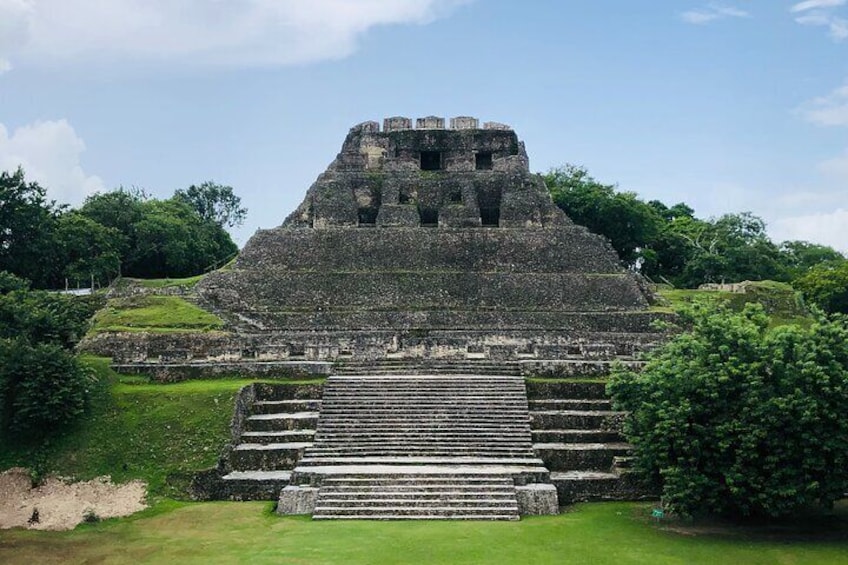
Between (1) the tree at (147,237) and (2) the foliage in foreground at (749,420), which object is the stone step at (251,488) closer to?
(2) the foliage in foreground at (749,420)

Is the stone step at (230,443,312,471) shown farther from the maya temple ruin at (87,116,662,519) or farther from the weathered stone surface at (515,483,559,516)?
the weathered stone surface at (515,483,559,516)

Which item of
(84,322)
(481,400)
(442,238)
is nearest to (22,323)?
(84,322)

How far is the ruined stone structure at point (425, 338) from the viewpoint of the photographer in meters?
15.9

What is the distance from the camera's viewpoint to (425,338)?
22.1m

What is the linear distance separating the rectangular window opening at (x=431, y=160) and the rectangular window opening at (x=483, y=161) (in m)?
1.54

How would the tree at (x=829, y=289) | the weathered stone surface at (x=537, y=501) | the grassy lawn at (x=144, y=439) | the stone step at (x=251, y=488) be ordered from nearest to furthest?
1. the weathered stone surface at (x=537, y=501)
2. the stone step at (x=251, y=488)
3. the grassy lawn at (x=144, y=439)
4. the tree at (x=829, y=289)

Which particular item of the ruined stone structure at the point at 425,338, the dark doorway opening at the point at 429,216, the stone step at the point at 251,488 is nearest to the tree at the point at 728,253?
the ruined stone structure at the point at 425,338

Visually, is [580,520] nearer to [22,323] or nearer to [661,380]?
[661,380]

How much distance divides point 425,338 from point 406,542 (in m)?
9.73

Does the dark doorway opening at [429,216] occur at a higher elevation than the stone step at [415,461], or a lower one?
higher

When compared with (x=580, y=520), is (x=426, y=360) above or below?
above

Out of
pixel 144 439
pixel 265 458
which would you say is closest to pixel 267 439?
pixel 265 458

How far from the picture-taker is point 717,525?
1408 centimetres

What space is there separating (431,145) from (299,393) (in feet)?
60.6
